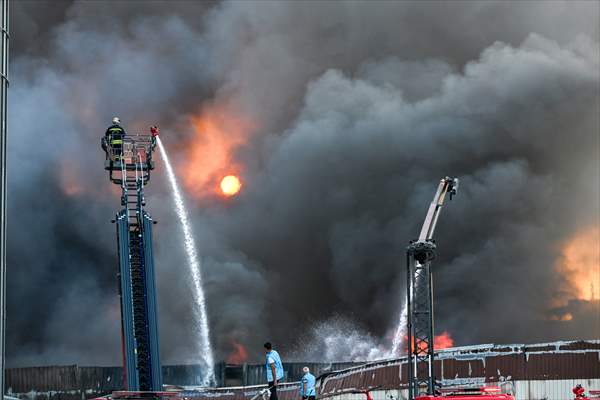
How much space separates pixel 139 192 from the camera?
52.8 metres

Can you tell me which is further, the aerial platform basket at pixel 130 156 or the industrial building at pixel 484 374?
the industrial building at pixel 484 374

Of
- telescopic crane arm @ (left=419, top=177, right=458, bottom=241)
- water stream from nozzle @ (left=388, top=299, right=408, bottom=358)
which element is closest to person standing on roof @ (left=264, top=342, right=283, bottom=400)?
telescopic crane arm @ (left=419, top=177, right=458, bottom=241)

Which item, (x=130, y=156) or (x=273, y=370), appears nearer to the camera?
(x=273, y=370)

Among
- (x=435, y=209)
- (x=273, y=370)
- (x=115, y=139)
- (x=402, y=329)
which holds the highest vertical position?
(x=115, y=139)

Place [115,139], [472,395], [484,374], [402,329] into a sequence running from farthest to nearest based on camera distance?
[402,329] → [484,374] → [115,139] → [472,395]

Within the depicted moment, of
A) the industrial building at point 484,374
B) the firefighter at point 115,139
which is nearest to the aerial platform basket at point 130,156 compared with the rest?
the firefighter at point 115,139

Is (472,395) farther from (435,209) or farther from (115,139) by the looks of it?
(115,139)

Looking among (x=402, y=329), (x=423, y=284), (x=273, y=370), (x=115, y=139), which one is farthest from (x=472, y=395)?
(x=402, y=329)

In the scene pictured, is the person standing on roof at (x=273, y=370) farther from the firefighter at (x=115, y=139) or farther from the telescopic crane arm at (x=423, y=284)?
the firefighter at (x=115, y=139)

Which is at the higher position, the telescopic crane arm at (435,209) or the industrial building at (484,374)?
the telescopic crane arm at (435,209)

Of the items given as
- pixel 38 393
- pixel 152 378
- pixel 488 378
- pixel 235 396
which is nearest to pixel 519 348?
pixel 488 378

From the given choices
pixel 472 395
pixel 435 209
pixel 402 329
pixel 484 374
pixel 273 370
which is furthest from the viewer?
pixel 402 329

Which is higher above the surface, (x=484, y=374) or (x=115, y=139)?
(x=115, y=139)

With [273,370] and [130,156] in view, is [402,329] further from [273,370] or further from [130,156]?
[273,370]
